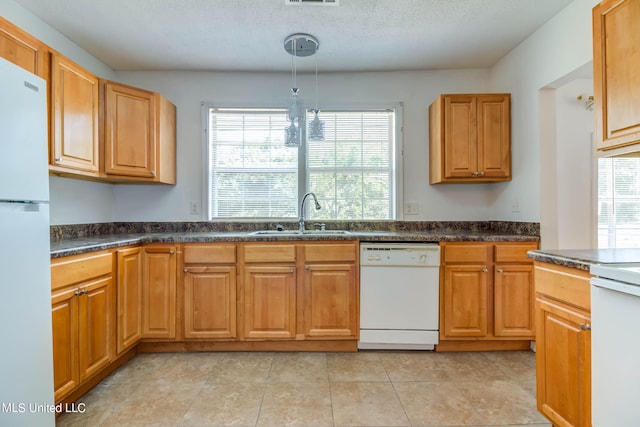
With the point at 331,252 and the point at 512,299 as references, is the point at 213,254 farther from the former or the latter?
the point at 512,299

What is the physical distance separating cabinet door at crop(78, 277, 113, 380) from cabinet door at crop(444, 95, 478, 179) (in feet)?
9.25

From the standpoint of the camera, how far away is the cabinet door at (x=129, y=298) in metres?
2.07

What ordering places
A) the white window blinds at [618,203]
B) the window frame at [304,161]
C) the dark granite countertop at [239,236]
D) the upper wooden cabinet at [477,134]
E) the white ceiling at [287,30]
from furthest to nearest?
1. the window frame at [304,161]
2. the upper wooden cabinet at [477,134]
3. the white window blinds at [618,203]
4. the dark granite countertop at [239,236]
5. the white ceiling at [287,30]

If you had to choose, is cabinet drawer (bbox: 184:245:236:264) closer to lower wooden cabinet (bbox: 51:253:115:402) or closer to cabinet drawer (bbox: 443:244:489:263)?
lower wooden cabinet (bbox: 51:253:115:402)

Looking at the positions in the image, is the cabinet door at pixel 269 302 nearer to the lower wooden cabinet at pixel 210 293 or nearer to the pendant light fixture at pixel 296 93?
the lower wooden cabinet at pixel 210 293

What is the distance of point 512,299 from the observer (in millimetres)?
2332

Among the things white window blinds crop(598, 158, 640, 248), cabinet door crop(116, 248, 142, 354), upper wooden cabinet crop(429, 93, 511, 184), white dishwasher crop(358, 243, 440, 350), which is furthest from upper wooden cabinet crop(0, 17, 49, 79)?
white window blinds crop(598, 158, 640, 248)

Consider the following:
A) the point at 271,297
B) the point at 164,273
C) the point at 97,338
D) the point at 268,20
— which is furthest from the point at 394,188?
the point at 97,338

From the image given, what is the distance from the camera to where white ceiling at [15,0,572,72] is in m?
2.03

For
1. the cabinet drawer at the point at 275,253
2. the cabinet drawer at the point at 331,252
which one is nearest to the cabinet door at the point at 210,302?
the cabinet drawer at the point at 275,253

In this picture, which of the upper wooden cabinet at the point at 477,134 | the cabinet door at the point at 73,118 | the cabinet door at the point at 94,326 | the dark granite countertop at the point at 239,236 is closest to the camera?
the cabinet door at the point at 94,326

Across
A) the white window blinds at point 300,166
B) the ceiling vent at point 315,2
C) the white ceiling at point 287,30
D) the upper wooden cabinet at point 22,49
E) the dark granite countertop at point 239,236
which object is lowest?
the dark granite countertop at point 239,236

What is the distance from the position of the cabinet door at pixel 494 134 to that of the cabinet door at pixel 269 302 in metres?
1.94

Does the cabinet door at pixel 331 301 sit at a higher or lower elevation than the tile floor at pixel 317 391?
higher
